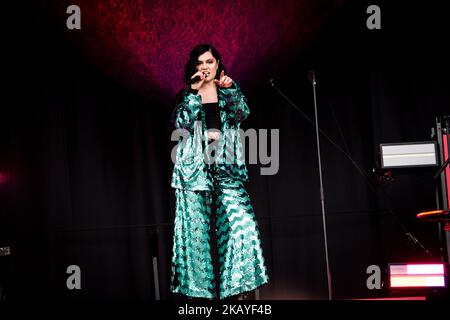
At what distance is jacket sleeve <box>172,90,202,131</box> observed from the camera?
2227 mm

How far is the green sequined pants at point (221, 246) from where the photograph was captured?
7.06 feet

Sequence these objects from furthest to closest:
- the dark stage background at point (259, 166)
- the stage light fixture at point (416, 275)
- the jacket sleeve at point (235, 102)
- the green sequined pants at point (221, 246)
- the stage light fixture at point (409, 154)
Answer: the dark stage background at point (259, 166)
the stage light fixture at point (409, 154)
the stage light fixture at point (416, 275)
the jacket sleeve at point (235, 102)
the green sequined pants at point (221, 246)

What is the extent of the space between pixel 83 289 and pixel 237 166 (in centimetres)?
156

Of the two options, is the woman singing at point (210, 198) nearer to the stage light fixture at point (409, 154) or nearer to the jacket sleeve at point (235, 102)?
the jacket sleeve at point (235, 102)

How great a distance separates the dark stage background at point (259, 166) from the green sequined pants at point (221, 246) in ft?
3.52

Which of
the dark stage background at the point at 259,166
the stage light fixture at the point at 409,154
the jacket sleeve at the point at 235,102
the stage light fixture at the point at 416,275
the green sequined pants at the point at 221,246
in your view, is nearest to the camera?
the green sequined pants at the point at 221,246

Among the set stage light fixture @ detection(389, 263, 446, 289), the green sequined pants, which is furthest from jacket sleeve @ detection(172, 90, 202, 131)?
stage light fixture @ detection(389, 263, 446, 289)

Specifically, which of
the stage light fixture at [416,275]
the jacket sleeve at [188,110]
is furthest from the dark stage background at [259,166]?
the jacket sleeve at [188,110]

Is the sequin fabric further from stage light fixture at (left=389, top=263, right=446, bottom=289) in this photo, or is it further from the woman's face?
stage light fixture at (left=389, top=263, right=446, bottom=289)

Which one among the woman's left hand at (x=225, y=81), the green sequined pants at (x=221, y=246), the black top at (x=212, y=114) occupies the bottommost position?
the green sequined pants at (x=221, y=246)

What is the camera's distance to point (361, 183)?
341 centimetres

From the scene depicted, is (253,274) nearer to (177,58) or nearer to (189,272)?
(189,272)

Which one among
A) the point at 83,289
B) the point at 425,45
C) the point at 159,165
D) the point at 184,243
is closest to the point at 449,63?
the point at 425,45

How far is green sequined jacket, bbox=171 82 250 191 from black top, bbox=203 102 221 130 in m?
0.03
